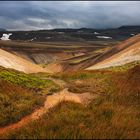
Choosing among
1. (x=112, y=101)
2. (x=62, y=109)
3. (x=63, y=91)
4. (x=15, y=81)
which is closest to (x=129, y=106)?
(x=112, y=101)

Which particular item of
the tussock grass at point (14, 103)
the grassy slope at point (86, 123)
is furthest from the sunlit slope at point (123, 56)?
the grassy slope at point (86, 123)

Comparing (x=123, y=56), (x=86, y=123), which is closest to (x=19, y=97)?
(x=86, y=123)

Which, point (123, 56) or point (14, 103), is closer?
point (14, 103)

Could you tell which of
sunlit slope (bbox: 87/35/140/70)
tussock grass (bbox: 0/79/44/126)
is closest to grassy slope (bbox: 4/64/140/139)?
tussock grass (bbox: 0/79/44/126)

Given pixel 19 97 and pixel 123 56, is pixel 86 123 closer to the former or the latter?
pixel 19 97

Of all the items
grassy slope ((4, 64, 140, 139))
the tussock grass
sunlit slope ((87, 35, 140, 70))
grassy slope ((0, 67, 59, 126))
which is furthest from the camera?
sunlit slope ((87, 35, 140, 70))

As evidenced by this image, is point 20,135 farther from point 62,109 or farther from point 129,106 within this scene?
point 129,106

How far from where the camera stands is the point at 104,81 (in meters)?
23.4

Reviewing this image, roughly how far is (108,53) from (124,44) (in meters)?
3.32

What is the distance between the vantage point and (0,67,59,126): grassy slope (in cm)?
1423

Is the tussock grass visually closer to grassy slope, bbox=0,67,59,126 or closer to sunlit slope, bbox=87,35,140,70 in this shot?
grassy slope, bbox=0,67,59,126

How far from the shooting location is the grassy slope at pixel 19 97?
14.2 m

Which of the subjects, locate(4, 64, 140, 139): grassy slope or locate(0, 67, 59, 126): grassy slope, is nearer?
locate(4, 64, 140, 139): grassy slope

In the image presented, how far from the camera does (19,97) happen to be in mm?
17219
